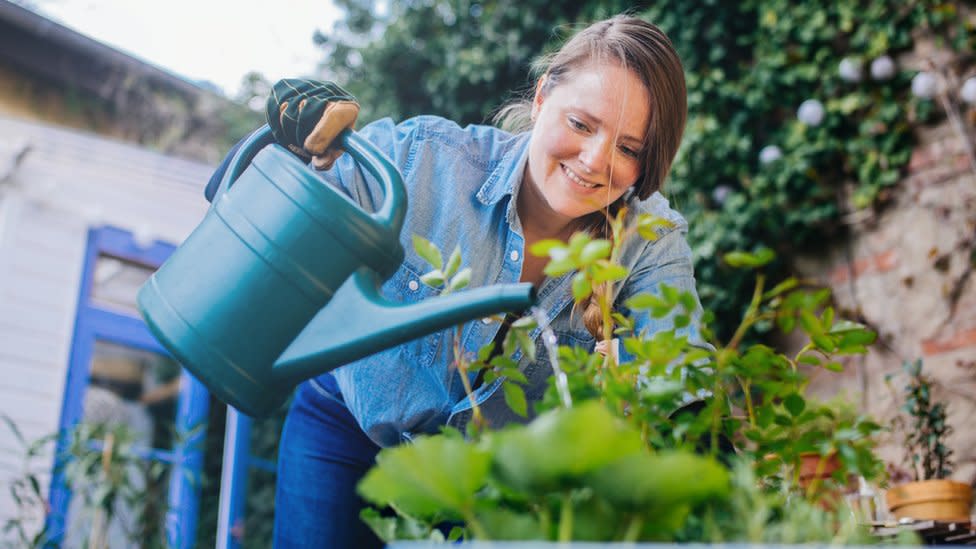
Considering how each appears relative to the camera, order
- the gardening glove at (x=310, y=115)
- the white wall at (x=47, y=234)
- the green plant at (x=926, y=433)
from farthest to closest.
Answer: the white wall at (x=47, y=234)
the green plant at (x=926, y=433)
the gardening glove at (x=310, y=115)

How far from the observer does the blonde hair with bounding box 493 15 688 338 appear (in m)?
1.24

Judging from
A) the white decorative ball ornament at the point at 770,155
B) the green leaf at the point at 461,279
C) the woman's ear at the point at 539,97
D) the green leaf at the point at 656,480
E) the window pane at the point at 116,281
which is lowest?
the green leaf at the point at 656,480

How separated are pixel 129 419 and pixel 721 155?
4.24 m

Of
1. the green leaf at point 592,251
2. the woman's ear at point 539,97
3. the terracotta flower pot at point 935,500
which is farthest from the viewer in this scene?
the terracotta flower pot at point 935,500

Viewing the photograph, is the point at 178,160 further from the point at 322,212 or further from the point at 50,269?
the point at 322,212

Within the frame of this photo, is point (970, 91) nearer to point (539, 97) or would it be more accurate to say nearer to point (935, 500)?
point (935, 500)

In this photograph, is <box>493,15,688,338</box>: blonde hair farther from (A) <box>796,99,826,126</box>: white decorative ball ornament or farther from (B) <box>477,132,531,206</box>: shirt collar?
(A) <box>796,99,826,126</box>: white decorative ball ornament

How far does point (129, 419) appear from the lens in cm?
573

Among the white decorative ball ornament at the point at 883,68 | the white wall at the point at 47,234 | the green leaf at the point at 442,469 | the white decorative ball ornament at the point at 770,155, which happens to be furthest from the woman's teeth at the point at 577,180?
the white wall at the point at 47,234

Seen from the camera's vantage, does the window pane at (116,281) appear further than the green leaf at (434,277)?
Yes

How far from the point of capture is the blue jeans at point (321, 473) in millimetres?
1259

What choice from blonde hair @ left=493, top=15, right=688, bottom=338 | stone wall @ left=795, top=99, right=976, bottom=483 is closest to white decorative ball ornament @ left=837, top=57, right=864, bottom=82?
stone wall @ left=795, top=99, right=976, bottom=483

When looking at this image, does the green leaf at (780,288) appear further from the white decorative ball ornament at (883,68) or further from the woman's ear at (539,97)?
the white decorative ball ornament at (883,68)

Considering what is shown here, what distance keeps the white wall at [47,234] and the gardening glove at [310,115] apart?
3.03 metres
